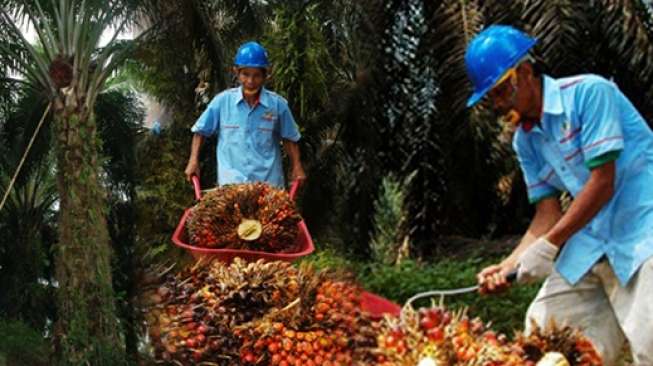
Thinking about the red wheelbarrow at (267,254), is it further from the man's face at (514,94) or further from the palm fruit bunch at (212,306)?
the man's face at (514,94)

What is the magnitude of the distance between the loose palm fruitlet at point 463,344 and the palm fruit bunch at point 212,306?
0.58 metres

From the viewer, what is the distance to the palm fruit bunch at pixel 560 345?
2.52 metres

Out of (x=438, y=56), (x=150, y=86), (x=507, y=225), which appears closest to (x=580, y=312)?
(x=150, y=86)

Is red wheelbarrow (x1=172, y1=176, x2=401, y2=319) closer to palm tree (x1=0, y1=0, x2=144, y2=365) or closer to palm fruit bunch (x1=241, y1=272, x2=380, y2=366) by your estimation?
palm fruit bunch (x1=241, y1=272, x2=380, y2=366)

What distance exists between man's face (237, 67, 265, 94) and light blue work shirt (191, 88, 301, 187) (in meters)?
0.02

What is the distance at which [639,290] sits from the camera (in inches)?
125

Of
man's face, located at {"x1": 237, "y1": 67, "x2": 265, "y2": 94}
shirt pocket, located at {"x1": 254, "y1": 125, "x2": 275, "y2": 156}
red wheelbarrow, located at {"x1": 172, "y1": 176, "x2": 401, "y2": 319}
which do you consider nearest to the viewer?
red wheelbarrow, located at {"x1": 172, "y1": 176, "x2": 401, "y2": 319}

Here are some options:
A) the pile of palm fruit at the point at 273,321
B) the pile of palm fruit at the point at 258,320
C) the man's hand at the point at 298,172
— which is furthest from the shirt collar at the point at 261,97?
the pile of palm fruit at the point at 258,320

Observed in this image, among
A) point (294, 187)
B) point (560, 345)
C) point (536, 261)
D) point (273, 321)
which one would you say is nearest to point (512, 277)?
point (536, 261)

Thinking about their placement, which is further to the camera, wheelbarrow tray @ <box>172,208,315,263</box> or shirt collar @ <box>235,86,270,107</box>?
shirt collar @ <box>235,86,270,107</box>

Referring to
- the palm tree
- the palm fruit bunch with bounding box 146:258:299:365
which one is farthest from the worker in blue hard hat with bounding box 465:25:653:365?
the palm tree

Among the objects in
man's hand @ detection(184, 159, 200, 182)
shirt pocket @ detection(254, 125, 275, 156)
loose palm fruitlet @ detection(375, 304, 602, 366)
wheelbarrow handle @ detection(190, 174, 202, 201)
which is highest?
shirt pocket @ detection(254, 125, 275, 156)

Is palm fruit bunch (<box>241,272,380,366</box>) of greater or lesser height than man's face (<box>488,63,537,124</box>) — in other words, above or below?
below

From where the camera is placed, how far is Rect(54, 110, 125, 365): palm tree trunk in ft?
30.0
